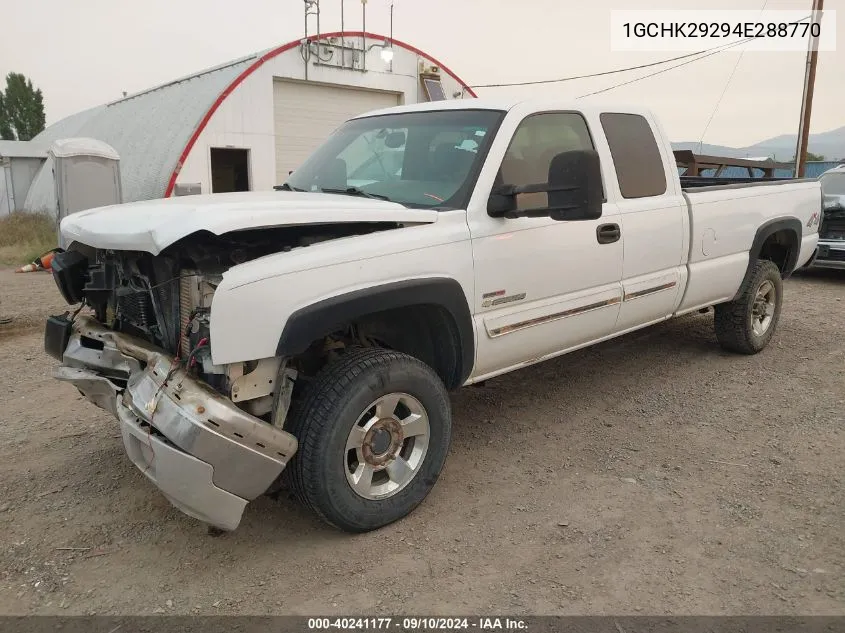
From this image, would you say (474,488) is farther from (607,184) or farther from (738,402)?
(738,402)

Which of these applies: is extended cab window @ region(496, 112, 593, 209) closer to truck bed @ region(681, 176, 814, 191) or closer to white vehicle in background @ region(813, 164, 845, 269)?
truck bed @ region(681, 176, 814, 191)

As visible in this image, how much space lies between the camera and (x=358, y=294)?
9.67ft

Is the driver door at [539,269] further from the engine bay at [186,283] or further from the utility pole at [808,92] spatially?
the utility pole at [808,92]

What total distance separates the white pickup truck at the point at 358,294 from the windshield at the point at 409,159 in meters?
0.01

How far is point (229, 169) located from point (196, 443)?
1368 centimetres

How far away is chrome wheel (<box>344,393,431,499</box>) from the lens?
3113 mm

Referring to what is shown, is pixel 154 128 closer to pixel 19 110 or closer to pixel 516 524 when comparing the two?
pixel 516 524

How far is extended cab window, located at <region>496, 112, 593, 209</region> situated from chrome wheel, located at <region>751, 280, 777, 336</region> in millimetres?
2746

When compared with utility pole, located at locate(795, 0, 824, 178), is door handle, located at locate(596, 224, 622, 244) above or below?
below

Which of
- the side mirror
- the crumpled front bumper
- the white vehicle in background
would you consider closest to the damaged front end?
the crumpled front bumper

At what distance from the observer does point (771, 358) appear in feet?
19.7

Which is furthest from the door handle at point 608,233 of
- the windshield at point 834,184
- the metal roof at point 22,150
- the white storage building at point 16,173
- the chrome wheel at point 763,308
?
the metal roof at point 22,150

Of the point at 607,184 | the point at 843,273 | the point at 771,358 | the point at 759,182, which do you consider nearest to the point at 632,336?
the point at 771,358

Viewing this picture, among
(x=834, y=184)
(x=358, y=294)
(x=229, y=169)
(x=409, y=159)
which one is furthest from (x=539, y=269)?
(x=229, y=169)
